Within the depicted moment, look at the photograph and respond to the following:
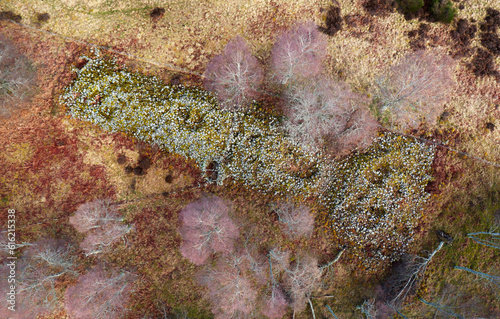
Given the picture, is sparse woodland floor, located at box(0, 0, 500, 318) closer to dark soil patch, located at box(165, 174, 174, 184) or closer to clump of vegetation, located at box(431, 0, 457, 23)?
dark soil patch, located at box(165, 174, 174, 184)

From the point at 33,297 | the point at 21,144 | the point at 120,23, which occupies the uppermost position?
the point at 120,23

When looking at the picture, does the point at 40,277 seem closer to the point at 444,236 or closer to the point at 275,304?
the point at 275,304

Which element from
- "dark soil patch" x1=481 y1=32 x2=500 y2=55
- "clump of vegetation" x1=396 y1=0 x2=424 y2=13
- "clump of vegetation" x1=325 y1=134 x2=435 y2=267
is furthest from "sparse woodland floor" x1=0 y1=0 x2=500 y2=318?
"clump of vegetation" x1=325 y1=134 x2=435 y2=267

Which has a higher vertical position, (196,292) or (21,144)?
(21,144)

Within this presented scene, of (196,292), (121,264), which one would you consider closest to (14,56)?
(121,264)

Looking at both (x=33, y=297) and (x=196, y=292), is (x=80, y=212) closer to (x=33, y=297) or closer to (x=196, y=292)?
(x=33, y=297)
